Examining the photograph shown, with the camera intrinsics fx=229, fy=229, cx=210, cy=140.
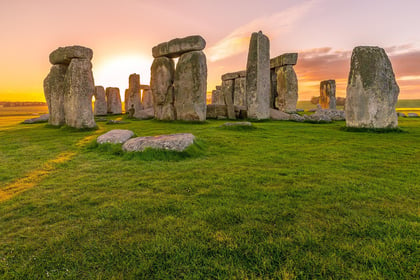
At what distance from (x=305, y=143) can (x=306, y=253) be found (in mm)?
4959

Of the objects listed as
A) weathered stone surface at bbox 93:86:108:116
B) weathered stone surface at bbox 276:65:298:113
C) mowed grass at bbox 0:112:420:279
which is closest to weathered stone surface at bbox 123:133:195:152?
mowed grass at bbox 0:112:420:279

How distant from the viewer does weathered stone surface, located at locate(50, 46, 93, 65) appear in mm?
8742

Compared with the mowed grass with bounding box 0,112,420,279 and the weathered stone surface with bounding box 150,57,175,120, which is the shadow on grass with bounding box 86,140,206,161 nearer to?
the mowed grass with bounding box 0,112,420,279

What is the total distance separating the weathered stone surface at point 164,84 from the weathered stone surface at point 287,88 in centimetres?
806

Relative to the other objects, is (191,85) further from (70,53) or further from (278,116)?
(278,116)

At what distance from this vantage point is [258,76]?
461 inches

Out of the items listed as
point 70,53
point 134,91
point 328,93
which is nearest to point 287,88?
point 328,93

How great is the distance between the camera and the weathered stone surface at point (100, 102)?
66.0 feet

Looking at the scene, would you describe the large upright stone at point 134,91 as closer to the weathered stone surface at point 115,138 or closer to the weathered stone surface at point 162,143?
the weathered stone surface at point 115,138

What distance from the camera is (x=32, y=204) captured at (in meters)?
2.70

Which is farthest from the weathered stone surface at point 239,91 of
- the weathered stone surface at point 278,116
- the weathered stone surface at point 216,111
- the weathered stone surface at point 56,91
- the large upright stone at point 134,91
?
the weathered stone surface at point 56,91

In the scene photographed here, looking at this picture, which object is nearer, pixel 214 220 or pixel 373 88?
pixel 214 220

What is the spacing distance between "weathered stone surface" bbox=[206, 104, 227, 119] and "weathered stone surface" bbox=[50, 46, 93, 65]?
7.49m

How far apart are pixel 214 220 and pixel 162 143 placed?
298 cm
